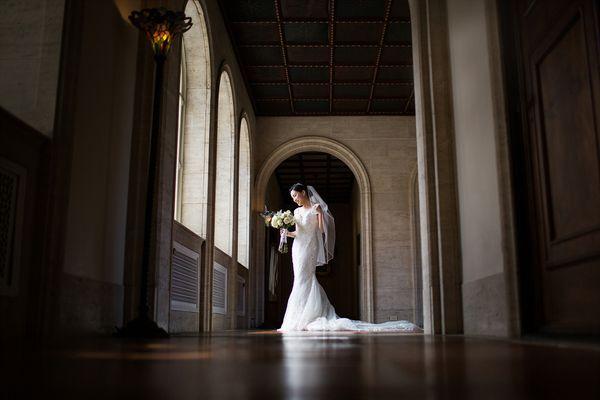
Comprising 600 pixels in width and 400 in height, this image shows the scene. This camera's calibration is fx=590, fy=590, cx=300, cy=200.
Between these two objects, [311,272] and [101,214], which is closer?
[101,214]

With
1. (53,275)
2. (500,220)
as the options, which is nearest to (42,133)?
(53,275)

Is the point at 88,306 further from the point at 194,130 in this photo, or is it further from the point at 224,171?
the point at 224,171

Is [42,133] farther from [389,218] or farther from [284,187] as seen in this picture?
[284,187]

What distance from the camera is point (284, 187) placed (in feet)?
77.1

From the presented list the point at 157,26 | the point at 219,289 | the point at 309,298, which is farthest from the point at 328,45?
the point at 157,26

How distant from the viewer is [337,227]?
2692cm

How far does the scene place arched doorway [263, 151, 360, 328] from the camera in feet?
61.4

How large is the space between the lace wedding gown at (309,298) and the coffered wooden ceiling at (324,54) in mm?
3300

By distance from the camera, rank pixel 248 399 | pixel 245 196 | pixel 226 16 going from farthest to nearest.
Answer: pixel 245 196, pixel 226 16, pixel 248 399

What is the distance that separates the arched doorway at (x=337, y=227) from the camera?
1872cm

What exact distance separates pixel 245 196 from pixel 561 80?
10644mm

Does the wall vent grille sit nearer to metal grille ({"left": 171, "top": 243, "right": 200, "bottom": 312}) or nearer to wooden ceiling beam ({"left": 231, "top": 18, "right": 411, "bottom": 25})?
metal grille ({"left": 171, "top": 243, "right": 200, "bottom": 312})

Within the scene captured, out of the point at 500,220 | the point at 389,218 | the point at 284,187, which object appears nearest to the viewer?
the point at 500,220

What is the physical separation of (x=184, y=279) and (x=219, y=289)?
2.86m
